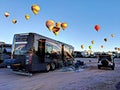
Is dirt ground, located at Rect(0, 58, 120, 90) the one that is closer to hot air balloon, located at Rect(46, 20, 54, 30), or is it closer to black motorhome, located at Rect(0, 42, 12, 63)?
hot air balloon, located at Rect(46, 20, 54, 30)

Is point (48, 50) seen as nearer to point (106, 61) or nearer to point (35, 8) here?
point (35, 8)

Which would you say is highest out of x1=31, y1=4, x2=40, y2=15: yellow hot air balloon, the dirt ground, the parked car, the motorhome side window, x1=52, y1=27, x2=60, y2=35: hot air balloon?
x1=31, y1=4, x2=40, y2=15: yellow hot air balloon

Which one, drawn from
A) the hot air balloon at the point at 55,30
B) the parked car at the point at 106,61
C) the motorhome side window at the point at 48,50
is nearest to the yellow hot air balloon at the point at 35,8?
the hot air balloon at the point at 55,30

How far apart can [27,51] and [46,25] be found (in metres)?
4.27

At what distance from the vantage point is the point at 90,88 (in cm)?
1226

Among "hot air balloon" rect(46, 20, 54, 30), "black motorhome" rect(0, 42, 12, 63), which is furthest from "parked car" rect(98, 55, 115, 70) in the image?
"black motorhome" rect(0, 42, 12, 63)

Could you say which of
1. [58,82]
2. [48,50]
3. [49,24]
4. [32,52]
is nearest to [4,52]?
[48,50]

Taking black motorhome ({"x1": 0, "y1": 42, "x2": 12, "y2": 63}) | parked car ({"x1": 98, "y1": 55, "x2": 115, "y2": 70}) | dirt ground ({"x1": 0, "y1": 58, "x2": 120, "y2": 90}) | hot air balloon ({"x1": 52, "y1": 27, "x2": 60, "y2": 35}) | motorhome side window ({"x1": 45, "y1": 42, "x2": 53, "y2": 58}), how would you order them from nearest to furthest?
dirt ground ({"x1": 0, "y1": 58, "x2": 120, "y2": 90})
motorhome side window ({"x1": 45, "y1": 42, "x2": 53, "y2": 58})
hot air balloon ({"x1": 52, "y1": 27, "x2": 60, "y2": 35})
black motorhome ({"x1": 0, "y1": 42, "x2": 12, "y2": 63})
parked car ({"x1": 98, "y1": 55, "x2": 115, "y2": 70})

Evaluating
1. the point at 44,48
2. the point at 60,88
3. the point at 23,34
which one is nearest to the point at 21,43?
the point at 23,34

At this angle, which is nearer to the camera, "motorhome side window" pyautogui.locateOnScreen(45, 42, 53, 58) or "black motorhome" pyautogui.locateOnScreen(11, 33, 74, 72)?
"black motorhome" pyautogui.locateOnScreen(11, 33, 74, 72)

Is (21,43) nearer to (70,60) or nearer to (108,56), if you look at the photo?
(70,60)

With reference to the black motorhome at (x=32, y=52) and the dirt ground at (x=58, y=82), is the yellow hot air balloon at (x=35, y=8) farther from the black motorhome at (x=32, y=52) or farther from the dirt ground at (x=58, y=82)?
the dirt ground at (x=58, y=82)

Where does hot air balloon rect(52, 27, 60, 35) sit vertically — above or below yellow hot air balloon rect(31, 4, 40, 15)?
below

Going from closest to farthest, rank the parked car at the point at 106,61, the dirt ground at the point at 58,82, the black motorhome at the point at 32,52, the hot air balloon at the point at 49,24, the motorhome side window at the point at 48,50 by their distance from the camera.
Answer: the dirt ground at the point at 58,82 < the black motorhome at the point at 32,52 < the motorhome side window at the point at 48,50 < the hot air balloon at the point at 49,24 < the parked car at the point at 106,61
